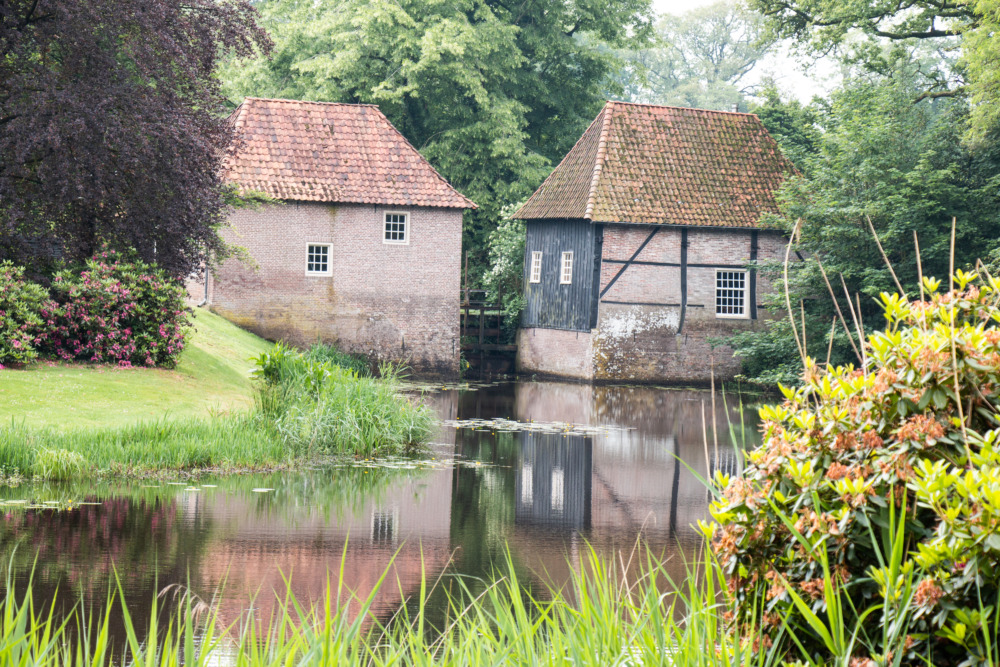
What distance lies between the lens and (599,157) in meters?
29.5

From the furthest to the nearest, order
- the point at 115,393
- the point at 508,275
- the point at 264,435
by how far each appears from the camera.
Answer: the point at 508,275
the point at 115,393
the point at 264,435

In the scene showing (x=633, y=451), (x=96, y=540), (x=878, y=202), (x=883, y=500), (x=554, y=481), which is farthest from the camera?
(x=878, y=202)

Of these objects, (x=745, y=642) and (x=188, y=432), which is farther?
(x=188, y=432)

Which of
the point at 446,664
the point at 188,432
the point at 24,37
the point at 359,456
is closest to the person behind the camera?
the point at 446,664

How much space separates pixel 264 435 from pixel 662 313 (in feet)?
55.5

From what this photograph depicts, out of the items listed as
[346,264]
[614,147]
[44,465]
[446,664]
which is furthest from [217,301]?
[446,664]

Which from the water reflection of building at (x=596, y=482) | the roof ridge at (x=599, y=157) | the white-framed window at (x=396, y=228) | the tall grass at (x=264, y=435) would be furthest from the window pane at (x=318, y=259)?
the tall grass at (x=264, y=435)

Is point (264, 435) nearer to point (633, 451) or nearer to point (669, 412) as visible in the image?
point (633, 451)

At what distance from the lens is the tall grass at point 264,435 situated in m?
11.9

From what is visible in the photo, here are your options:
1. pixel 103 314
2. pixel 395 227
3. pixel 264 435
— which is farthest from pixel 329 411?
pixel 395 227

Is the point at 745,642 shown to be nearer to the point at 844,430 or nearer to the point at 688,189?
the point at 844,430

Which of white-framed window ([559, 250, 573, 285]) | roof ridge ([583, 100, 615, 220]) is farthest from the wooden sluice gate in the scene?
roof ridge ([583, 100, 615, 220])

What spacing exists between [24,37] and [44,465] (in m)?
7.95

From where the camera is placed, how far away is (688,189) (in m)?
29.8
